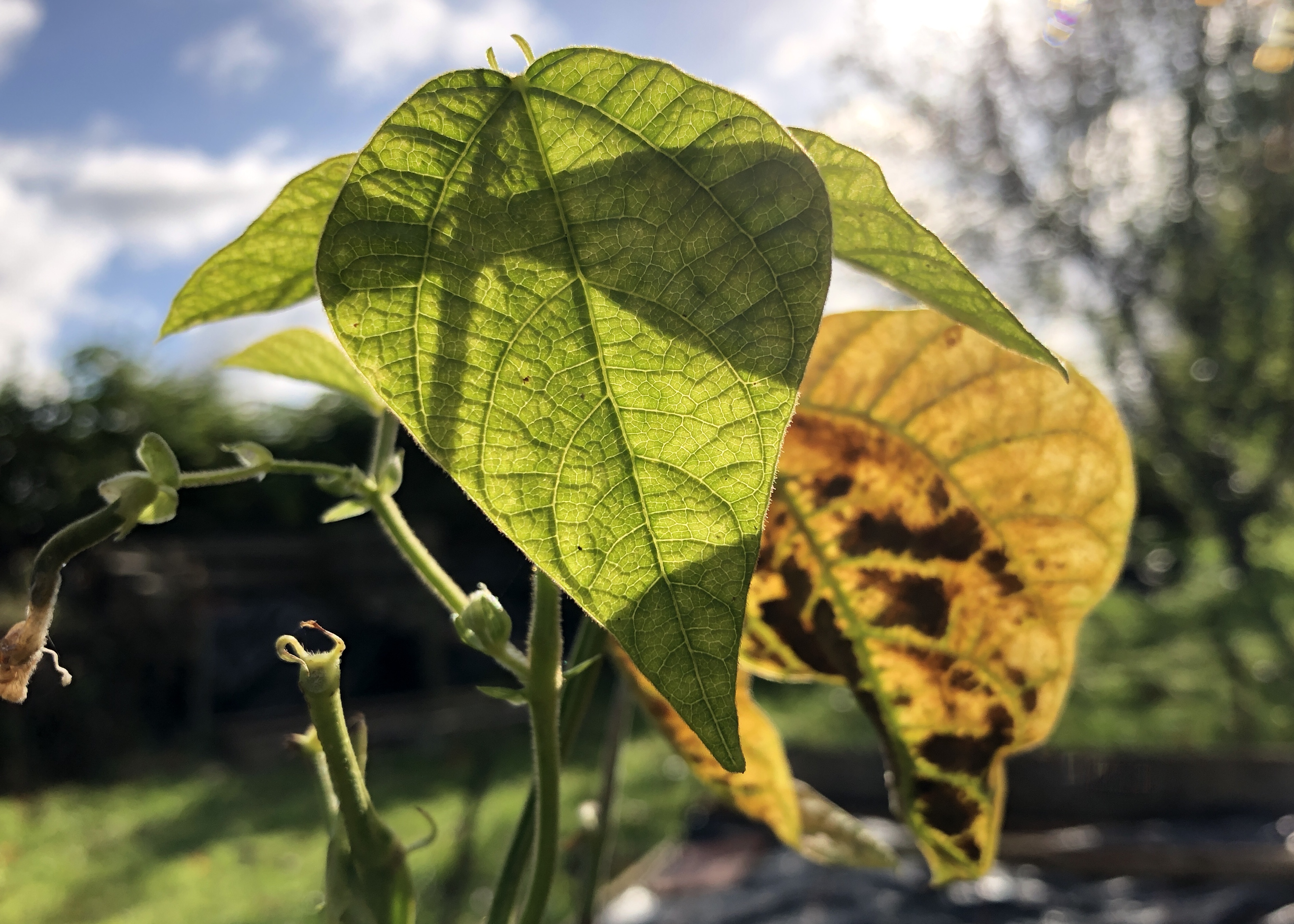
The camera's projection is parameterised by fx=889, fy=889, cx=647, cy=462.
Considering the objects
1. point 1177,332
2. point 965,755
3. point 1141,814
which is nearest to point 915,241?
point 965,755

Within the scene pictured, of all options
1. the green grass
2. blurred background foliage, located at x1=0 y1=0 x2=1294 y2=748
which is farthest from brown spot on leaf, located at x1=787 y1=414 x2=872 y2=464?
blurred background foliage, located at x1=0 y1=0 x2=1294 y2=748

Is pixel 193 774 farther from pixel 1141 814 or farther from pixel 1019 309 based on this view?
pixel 1019 309

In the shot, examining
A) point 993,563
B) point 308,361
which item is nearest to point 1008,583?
point 993,563

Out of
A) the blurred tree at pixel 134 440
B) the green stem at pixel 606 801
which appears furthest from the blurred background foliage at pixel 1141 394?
the green stem at pixel 606 801

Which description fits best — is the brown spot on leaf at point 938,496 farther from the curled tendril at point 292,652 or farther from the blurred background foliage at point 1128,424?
the blurred background foliage at point 1128,424

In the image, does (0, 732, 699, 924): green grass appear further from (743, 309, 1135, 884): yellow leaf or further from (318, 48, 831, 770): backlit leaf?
(318, 48, 831, 770): backlit leaf

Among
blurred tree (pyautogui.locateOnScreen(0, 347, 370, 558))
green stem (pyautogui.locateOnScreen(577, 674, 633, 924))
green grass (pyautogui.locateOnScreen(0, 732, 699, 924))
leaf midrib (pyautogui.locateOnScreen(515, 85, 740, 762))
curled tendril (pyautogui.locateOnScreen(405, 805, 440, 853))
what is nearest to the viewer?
leaf midrib (pyautogui.locateOnScreen(515, 85, 740, 762))
